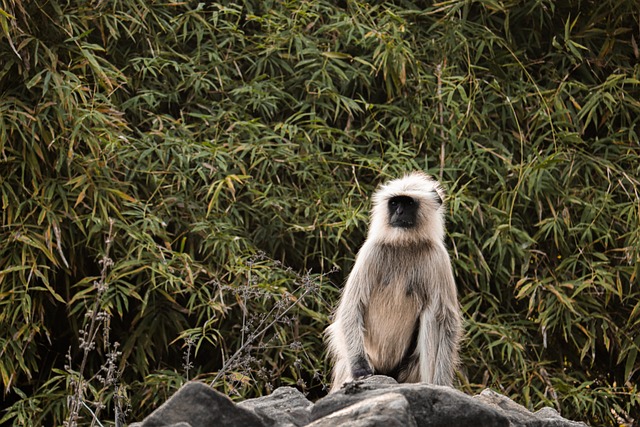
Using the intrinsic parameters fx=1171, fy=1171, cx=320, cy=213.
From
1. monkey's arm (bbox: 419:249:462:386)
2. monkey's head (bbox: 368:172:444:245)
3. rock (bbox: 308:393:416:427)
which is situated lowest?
monkey's arm (bbox: 419:249:462:386)

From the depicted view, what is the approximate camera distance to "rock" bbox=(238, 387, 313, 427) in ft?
11.1

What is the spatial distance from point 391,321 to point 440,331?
214 mm

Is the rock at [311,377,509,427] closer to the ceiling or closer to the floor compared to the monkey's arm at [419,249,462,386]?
closer to the ceiling

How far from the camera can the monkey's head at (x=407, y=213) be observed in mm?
5008

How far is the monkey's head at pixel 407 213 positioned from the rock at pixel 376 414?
1.87m

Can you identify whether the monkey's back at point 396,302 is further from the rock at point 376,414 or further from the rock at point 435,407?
the rock at point 376,414

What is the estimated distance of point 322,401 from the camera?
3375 millimetres

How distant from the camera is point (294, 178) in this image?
21.1 ft

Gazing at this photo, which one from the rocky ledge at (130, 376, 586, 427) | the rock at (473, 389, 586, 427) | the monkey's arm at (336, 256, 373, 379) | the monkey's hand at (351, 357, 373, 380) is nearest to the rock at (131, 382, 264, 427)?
the rocky ledge at (130, 376, 586, 427)

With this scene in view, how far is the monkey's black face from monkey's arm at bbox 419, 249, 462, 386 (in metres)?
0.21

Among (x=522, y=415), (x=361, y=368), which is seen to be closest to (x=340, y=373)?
(x=361, y=368)

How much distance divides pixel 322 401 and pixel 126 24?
150 inches

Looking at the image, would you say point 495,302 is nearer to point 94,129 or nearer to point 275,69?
point 275,69

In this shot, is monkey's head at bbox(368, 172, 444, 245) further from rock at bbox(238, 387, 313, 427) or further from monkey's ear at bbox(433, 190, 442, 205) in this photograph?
rock at bbox(238, 387, 313, 427)
